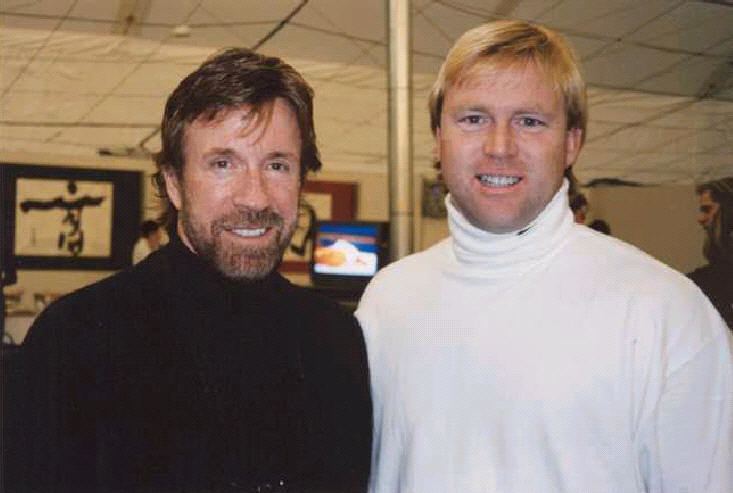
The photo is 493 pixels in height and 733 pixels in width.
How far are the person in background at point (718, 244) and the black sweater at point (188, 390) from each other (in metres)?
0.96

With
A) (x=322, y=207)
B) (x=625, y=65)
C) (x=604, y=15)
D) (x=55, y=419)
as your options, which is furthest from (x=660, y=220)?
(x=55, y=419)

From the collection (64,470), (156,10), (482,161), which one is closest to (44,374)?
(64,470)

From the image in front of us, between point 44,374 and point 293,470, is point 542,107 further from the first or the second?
point 44,374

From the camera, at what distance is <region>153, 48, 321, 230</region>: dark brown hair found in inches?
39.4

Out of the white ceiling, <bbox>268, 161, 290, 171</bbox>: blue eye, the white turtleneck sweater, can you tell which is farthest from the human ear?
the white ceiling

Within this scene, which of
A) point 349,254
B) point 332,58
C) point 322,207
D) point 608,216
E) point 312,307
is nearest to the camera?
point 312,307

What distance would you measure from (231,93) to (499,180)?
34 cm

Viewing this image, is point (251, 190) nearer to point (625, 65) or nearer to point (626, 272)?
point (626, 272)

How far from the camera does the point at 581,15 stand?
2928 millimetres

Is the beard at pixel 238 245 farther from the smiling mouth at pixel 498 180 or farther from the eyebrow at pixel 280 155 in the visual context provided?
the smiling mouth at pixel 498 180

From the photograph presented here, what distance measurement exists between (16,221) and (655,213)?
240 centimetres

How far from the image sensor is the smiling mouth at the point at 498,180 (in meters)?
1.02

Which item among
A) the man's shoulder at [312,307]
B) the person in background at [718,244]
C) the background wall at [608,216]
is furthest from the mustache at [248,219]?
the background wall at [608,216]

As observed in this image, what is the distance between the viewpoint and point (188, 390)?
38.3 inches
